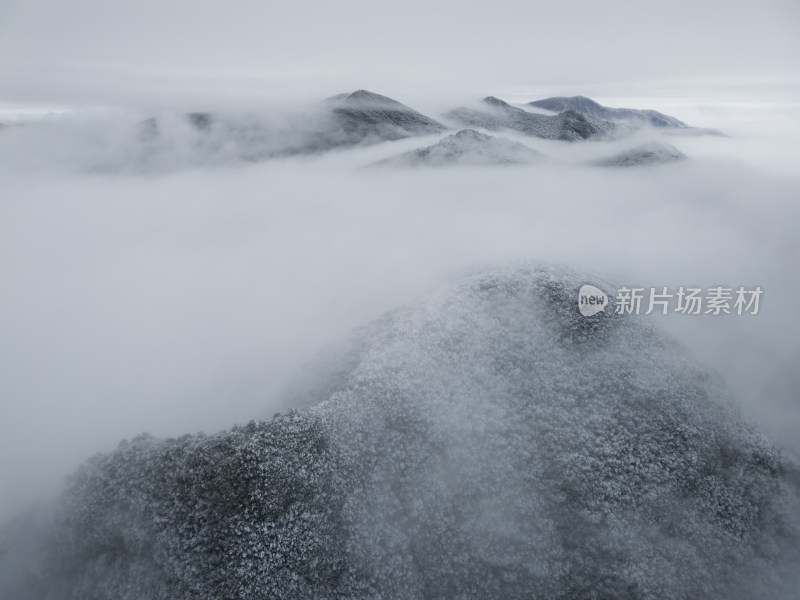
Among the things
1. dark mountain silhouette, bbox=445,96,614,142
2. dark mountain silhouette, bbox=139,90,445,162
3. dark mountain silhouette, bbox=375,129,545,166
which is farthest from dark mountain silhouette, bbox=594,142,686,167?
dark mountain silhouette, bbox=139,90,445,162

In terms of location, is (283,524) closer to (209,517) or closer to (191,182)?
(209,517)

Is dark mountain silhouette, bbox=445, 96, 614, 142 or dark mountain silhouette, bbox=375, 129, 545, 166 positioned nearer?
dark mountain silhouette, bbox=375, 129, 545, 166

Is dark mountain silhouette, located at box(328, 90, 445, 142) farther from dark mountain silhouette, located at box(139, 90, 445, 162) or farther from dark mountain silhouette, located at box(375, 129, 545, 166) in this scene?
dark mountain silhouette, located at box(375, 129, 545, 166)

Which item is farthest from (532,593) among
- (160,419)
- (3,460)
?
(3,460)

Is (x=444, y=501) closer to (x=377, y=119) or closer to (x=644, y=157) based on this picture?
(x=644, y=157)

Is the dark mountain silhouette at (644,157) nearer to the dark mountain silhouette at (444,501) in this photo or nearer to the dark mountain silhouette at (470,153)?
the dark mountain silhouette at (470,153)

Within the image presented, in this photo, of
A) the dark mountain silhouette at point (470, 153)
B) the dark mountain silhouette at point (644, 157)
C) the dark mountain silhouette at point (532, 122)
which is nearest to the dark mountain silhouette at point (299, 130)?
the dark mountain silhouette at point (532, 122)

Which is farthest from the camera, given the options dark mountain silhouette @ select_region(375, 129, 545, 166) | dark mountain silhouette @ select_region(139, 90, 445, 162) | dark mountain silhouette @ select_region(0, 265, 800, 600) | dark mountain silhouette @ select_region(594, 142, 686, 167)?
dark mountain silhouette @ select_region(139, 90, 445, 162)
